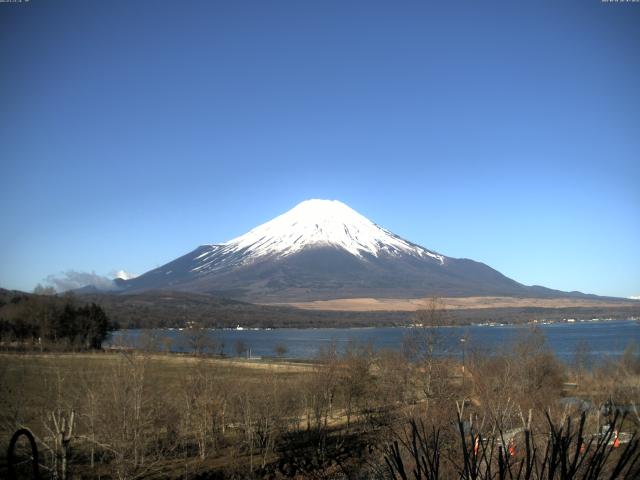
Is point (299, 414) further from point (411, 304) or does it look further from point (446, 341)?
point (411, 304)

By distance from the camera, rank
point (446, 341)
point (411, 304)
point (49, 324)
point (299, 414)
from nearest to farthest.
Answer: point (299, 414) < point (446, 341) < point (49, 324) < point (411, 304)

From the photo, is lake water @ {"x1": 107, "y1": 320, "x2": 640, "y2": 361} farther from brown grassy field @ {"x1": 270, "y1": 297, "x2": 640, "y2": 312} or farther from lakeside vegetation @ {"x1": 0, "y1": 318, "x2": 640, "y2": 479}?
brown grassy field @ {"x1": 270, "y1": 297, "x2": 640, "y2": 312}

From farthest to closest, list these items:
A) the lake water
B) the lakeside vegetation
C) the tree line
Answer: the tree line
the lake water
the lakeside vegetation

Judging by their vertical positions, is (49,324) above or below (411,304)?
above

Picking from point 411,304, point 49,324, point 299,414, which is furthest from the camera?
point 411,304

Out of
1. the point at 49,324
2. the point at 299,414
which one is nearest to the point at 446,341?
the point at 299,414

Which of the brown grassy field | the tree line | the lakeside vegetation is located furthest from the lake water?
the brown grassy field

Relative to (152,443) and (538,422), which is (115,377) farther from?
(538,422)

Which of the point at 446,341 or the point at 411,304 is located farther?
the point at 411,304

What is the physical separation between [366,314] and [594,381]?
137 meters

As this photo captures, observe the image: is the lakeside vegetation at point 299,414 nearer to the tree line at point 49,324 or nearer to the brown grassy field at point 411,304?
the tree line at point 49,324

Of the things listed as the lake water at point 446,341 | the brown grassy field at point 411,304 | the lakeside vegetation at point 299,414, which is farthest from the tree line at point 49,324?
the brown grassy field at point 411,304

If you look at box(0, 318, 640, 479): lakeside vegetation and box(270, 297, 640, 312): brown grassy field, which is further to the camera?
box(270, 297, 640, 312): brown grassy field

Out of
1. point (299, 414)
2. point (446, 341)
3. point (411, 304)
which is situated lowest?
point (299, 414)
